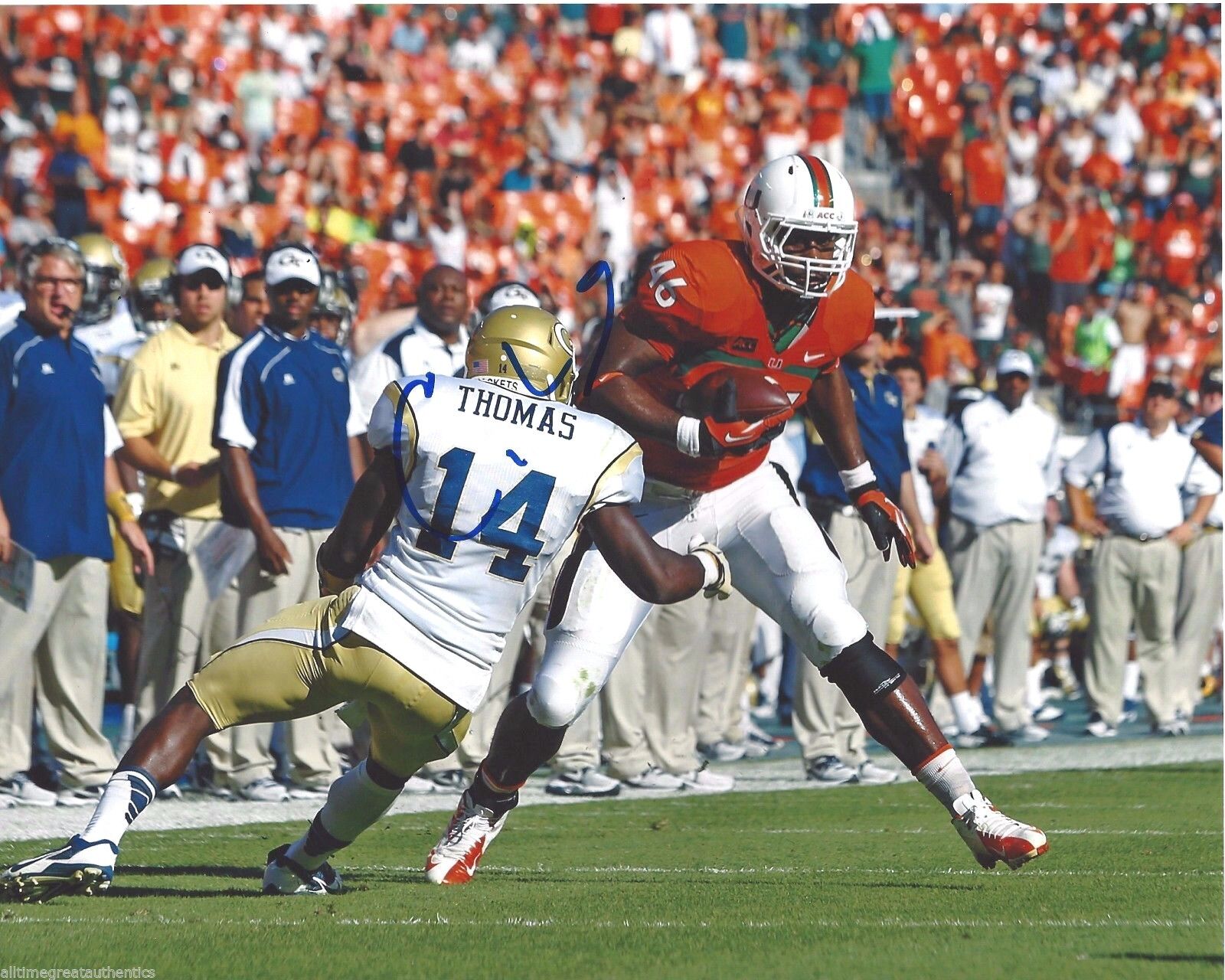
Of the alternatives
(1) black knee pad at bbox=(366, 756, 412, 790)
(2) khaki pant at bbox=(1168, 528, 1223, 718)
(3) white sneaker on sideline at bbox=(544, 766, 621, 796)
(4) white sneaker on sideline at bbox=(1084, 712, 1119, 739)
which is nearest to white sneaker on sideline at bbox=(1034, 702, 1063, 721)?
(4) white sneaker on sideline at bbox=(1084, 712, 1119, 739)

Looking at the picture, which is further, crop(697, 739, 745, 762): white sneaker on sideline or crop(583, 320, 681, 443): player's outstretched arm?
crop(697, 739, 745, 762): white sneaker on sideline

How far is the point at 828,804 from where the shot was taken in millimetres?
8391

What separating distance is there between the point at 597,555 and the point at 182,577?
118 inches

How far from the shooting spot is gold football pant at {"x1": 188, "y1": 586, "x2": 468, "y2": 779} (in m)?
5.12

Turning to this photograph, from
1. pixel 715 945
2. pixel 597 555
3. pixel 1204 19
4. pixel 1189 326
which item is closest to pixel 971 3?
pixel 1204 19

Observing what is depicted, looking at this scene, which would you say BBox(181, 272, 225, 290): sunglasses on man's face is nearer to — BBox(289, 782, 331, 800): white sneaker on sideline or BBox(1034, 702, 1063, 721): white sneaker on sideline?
BBox(289, 782, 331, 800): white sneaker on sideline

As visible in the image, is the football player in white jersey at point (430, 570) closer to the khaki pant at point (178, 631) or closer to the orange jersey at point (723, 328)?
the orange jersey at point (723, 328)

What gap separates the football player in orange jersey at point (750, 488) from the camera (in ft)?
19.4

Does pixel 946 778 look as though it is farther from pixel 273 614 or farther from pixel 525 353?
pixel 273 614

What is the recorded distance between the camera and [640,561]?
17.4 ft

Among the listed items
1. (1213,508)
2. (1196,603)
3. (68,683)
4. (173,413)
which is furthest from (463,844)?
(1213,508)

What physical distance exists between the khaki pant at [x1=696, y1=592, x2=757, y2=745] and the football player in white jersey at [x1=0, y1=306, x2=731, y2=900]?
4964 mm

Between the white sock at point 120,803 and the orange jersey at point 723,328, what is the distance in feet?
6.34

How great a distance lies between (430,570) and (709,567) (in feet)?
2.44
